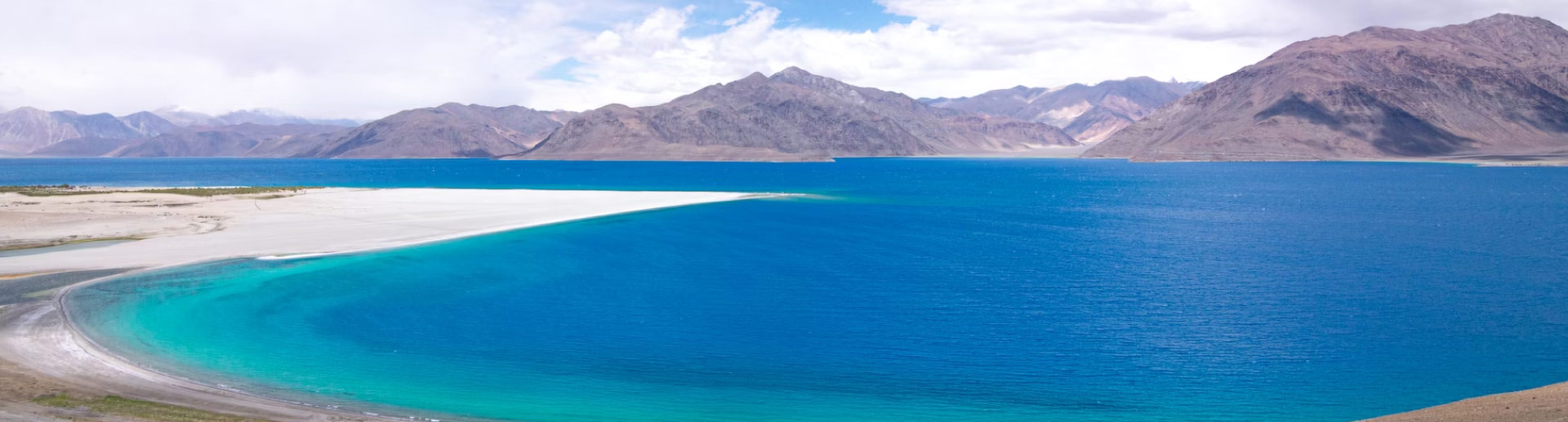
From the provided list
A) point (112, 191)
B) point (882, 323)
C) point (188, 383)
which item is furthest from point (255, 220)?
point (882, 323)

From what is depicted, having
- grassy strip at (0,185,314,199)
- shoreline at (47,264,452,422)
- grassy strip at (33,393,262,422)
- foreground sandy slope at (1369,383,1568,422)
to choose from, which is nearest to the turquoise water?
shoreline at (47,264,452,422)

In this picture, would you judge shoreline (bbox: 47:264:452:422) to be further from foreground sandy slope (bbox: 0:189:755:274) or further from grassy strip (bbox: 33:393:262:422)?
foreground sandy slope (bbox: 0:189:755:274)

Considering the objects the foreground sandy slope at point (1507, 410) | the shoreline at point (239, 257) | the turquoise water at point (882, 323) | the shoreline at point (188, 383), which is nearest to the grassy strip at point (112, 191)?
the shoreline at point (239, 257)

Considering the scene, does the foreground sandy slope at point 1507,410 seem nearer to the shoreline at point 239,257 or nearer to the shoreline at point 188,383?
the shoreline at point 188,383

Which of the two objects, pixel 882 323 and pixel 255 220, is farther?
pixel 255 220

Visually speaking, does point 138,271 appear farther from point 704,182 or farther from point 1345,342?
point 704,182

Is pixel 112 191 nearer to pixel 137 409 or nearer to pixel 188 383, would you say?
pixel 188 383

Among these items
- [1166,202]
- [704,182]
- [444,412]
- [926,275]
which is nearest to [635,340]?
[444,412]
